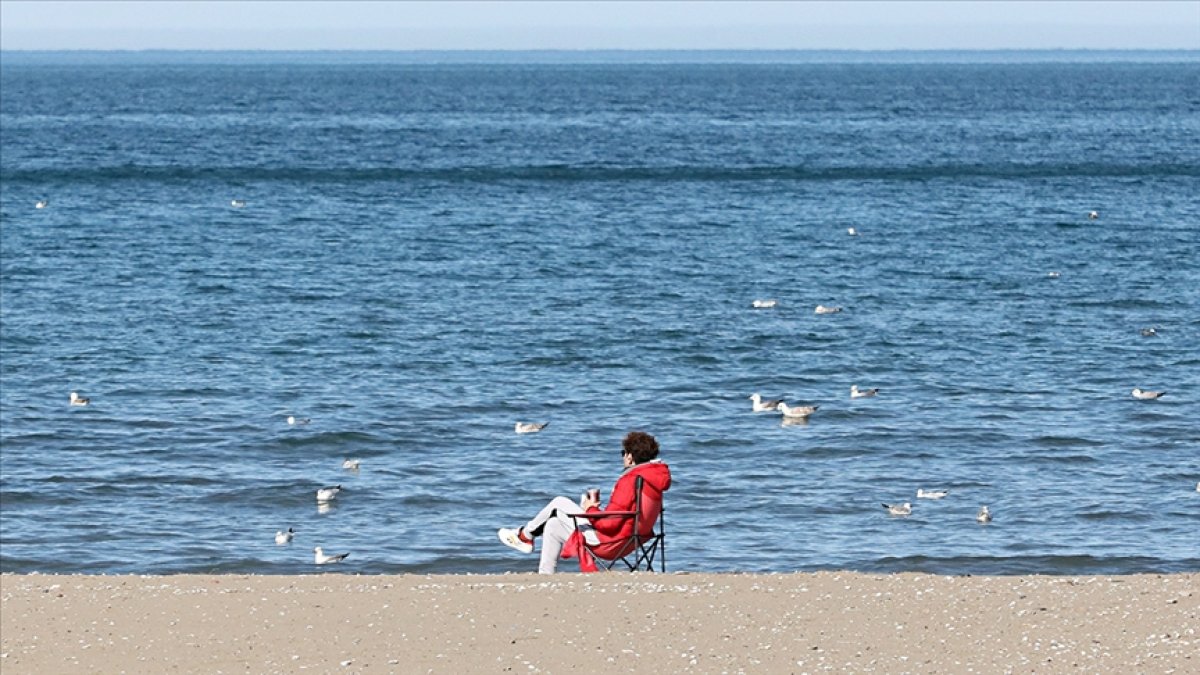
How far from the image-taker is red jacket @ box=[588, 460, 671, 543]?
→ 1376cm

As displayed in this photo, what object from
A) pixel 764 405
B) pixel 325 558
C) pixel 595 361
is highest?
pixel 325 558

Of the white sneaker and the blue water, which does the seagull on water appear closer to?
the blue water

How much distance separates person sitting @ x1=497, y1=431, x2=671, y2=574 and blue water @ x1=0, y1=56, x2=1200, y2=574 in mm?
3017

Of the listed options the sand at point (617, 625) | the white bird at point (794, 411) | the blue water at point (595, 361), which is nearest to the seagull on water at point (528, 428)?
the blue water at point (595, 361)

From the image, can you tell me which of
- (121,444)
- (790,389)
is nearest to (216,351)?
(121,444)

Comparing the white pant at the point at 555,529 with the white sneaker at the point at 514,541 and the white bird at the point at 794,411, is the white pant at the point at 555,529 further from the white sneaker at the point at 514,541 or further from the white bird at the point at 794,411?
the white bird at the point at 794,411

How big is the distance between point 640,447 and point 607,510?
572 mm

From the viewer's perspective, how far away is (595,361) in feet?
92.8

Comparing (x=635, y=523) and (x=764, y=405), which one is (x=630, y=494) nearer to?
(x=635, y=523)

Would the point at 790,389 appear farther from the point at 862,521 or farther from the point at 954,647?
the point at 954,647

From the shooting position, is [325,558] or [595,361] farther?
[595,361]

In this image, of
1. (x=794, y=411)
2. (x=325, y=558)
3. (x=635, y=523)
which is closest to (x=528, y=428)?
(x=794, y=411)

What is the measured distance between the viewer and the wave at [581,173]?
65.1 meters

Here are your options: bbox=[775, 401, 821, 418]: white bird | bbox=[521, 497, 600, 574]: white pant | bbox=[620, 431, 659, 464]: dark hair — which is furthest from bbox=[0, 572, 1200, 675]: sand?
bbox=[775, 401, 821, 418]: white bird
